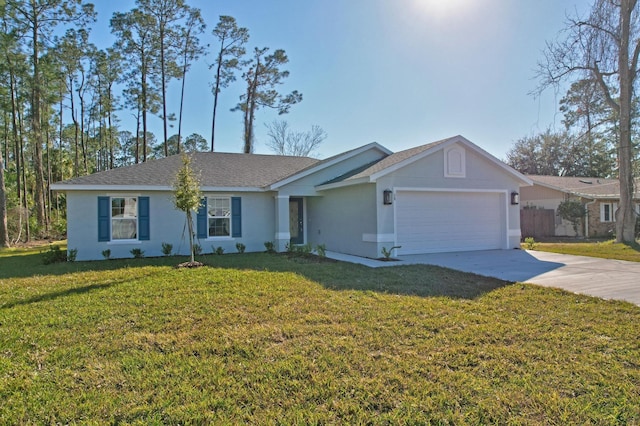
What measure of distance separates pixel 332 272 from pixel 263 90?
21.9 meters

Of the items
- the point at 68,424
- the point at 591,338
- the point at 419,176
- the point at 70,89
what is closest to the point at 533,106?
the point at 419,176

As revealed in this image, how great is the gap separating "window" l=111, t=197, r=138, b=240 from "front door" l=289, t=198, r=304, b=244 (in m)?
5.96

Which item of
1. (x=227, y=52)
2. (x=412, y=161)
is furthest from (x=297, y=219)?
(x=227, y=52)

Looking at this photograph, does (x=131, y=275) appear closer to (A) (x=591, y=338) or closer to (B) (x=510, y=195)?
(A) (x=591, y=338)

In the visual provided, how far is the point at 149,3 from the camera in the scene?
919 inches

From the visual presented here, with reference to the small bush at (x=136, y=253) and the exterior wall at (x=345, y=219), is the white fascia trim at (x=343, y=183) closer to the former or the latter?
the exterior wall at (x=345, y=219)

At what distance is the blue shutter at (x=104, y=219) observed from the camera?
12.4 meters

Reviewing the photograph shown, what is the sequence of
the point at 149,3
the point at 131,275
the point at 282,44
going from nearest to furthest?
the point at 131,275
the point at 149,3
the point at 282,44

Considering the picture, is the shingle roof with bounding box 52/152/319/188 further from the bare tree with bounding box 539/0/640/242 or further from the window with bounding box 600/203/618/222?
the window with bounding box 600/203/618/222

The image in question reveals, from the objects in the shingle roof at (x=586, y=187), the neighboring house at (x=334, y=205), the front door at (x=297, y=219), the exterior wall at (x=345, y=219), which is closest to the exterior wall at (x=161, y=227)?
the neighboring house at (x=334, y=205)

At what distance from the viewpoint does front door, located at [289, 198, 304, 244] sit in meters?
15.9

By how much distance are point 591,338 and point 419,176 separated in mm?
8359

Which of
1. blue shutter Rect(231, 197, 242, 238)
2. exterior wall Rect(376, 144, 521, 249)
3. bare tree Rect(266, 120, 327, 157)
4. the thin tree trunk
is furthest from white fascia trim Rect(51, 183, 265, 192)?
bare tree Rect(266, 120, 327, 157)

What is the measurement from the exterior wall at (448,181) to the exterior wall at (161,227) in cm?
481
